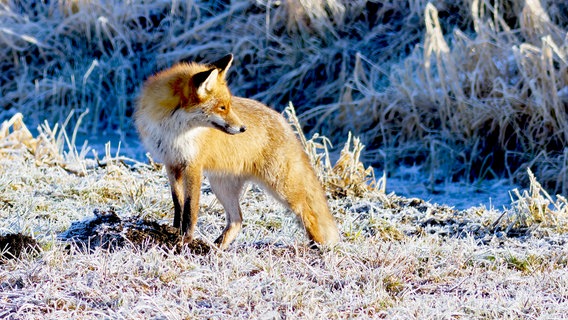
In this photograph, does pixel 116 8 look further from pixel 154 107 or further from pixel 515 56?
pixel 154 107

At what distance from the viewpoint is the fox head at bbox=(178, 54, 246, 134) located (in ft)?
16.6

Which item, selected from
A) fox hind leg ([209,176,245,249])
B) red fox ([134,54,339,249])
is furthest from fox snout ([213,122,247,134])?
fox hind leg ([209,176,245,249])

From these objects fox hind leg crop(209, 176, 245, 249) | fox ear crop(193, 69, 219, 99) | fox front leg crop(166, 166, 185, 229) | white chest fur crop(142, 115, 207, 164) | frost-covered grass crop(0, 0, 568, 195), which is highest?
fox ear crop(193, 69, 219, 99)

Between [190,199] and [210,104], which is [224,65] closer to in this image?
[210,104]

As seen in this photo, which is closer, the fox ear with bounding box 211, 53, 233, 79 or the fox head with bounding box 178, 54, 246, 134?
the fox head with bounding box 178, 54, 246, 134

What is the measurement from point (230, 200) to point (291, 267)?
48.0 inches

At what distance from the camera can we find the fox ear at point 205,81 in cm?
503

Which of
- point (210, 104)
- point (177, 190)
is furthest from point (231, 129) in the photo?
point (177, 190)

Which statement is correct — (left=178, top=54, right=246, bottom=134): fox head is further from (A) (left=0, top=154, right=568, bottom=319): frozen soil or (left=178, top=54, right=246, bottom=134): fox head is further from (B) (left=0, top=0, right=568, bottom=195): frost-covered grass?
(B) (left=0, top=0, right=568, bottom=195): frost-covered grass

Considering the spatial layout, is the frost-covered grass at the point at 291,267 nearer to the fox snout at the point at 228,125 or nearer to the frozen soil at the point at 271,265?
the frozen soil at the point at 271,265

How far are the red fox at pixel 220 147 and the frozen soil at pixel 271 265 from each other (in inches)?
7.5

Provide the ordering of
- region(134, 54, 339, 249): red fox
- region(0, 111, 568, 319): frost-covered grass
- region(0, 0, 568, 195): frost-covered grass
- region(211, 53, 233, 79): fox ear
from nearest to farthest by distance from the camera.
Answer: region(0, 111, 568, 319): frost-covered grass < region(134, 54, 339, 249): red fox < region(211, 53, 233, 79): fox ear < region(0, 0, 568, 195): frost-covered grass

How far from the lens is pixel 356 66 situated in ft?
29.4

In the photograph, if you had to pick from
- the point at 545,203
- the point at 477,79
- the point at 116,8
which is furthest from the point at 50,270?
the point at 116,8
